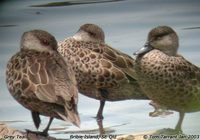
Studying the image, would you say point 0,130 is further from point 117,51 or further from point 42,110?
point 117,51

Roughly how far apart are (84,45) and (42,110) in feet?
2.19

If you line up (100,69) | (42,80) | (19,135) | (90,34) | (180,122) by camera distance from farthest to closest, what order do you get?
(90,34) < (100,69) < (180,122) < (19,135) < (42,80)

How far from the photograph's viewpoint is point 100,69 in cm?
409

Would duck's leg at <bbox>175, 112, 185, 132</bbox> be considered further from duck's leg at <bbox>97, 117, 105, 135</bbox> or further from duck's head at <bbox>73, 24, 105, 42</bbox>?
duck's head at <bbox>73, 24, 105, 42</bbox>

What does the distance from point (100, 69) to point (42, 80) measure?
57 cm

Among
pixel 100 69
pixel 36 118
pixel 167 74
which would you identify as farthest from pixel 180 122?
pixel 36 118

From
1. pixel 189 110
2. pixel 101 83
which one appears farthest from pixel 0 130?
pixel 189 110

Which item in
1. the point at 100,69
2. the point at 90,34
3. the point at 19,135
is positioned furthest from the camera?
the point at 90,34

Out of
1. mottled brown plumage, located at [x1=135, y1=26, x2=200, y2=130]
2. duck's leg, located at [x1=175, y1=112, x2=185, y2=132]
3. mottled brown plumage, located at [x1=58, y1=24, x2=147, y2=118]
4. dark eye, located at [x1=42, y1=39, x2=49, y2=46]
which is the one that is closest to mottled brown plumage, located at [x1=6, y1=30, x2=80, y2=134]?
dark eye, located at [x1=42, y1=39, x2=49, y2=46]

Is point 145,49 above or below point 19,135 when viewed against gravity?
above

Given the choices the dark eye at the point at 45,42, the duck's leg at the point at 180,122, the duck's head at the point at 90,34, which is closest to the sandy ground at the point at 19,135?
the duck's leg at the point at 180,122

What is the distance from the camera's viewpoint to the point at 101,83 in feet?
13.4

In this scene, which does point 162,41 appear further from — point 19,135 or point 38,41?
point 19,135

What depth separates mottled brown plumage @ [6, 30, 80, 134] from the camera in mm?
3506
